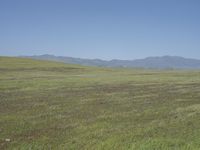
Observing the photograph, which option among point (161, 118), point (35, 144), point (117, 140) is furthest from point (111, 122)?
point (35, 144)

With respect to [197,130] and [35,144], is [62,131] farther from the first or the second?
[197,130]

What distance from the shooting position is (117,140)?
1488 cm

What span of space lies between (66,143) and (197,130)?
7.12 m

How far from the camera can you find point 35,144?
14.5 metres

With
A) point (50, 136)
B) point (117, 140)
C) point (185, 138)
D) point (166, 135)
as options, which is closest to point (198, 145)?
point (185, 138)

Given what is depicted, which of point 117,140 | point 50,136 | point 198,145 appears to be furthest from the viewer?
point 50,136

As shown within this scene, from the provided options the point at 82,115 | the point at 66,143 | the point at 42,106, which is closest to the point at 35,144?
the point at 66,143

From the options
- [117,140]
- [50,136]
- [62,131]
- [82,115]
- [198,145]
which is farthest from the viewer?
[82,115]

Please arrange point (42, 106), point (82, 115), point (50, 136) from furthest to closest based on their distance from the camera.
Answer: point (42, 106) < point (82, 115) < point (50, 136)

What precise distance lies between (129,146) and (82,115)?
8.94 metres

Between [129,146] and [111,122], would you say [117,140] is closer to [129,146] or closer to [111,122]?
[129,146]

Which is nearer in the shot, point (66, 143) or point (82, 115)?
point (66, 143)

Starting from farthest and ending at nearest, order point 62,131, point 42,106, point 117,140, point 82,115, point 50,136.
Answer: point 42,106 < point 82,115 < point 62,131 < point 50,136 < point 117,140

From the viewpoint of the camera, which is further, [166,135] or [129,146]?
[166,135]
